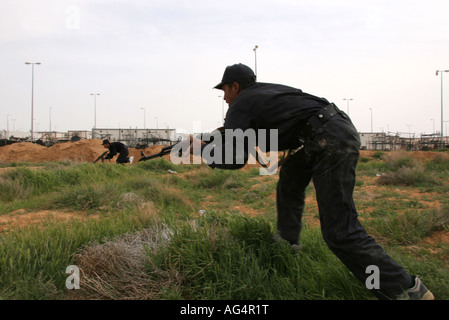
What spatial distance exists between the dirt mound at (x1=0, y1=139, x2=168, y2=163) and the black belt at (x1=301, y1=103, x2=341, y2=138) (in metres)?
20.4

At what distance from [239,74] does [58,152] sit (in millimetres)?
23460

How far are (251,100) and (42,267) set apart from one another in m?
2.13

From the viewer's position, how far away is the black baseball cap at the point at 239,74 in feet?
8.58

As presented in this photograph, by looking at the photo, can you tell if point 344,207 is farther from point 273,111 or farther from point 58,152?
point 58,152

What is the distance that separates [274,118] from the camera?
7.70 ft

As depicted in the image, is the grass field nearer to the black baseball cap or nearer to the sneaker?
the sneaker

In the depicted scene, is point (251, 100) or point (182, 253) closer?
point (251, 100)

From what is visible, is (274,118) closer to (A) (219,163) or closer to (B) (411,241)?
(A) (219,163)

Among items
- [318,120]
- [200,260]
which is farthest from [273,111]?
[200,260]

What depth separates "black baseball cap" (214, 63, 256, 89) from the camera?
2.62 m

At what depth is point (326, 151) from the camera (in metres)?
2.21

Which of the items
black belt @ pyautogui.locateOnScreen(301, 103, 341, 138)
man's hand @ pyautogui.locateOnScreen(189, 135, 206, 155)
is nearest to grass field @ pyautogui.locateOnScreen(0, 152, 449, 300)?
man's hand @ pyautogui.locateOnScreen(189, 135, 206, 155)
